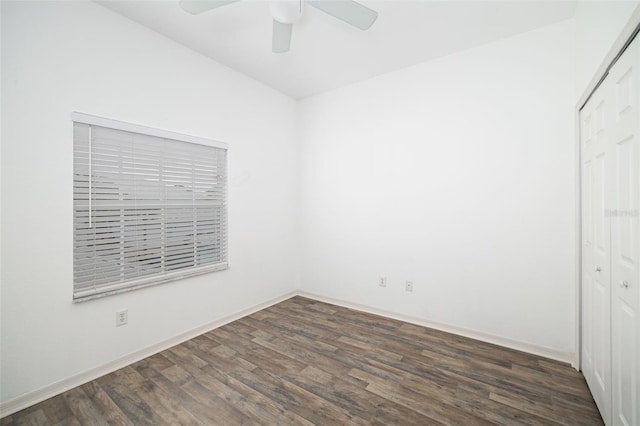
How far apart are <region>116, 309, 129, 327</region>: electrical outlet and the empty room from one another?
0.05 feet

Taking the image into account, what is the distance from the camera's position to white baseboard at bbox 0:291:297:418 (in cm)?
173

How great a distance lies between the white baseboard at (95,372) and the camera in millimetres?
1728

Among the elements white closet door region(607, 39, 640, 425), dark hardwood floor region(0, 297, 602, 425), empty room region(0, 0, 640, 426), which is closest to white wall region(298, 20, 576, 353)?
empty room region(0, 0, 640, 426)

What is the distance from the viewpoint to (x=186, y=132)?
2.65 metres

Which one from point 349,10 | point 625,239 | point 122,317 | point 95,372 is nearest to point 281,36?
point 349,10

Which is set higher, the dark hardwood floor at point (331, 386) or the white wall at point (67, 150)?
the white wall at point (67, 150)

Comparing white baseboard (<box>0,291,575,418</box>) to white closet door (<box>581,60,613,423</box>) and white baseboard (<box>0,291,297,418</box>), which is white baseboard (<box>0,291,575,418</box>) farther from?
white closet door (<box>581,60,613,423</box>)

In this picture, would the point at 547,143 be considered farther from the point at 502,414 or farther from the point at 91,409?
the point at 91,409

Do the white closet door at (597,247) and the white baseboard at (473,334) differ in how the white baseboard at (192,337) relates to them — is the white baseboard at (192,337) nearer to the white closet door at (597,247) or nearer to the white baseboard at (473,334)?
the white baseboard at (473,334)

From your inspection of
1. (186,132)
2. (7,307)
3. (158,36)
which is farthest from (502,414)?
(158,36)

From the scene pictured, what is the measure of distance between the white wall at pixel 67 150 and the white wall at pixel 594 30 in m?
3.06

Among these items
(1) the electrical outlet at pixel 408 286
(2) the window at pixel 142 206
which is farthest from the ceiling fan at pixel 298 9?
(1) the electrical outlet at pixel 408 286

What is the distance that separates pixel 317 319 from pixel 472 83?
2.99 m

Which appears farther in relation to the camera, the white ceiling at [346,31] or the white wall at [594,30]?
the white ceiling at [346,31]
